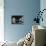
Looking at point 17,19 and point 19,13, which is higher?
point 19,13

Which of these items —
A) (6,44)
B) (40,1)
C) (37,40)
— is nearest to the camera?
(37,40)

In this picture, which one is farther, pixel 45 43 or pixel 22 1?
pixel 22 1

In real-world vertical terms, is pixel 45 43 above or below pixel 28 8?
below

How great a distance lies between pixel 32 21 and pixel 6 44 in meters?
1.94

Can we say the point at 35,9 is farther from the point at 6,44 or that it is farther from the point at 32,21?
the point at 6,44

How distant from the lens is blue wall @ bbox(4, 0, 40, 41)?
5.27 metres

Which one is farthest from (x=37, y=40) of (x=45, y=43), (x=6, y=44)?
(x=6, y=44)

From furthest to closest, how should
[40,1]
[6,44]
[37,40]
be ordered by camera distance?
[40,1] < [6,44] < [37,40]

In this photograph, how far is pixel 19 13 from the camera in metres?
5.30

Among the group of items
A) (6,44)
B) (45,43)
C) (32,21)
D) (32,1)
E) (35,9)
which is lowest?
(6,44)

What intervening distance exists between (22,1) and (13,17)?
760 millimetres

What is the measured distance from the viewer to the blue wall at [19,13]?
17.3ft

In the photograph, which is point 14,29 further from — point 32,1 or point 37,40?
point 37,40

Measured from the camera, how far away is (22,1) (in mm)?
5281
